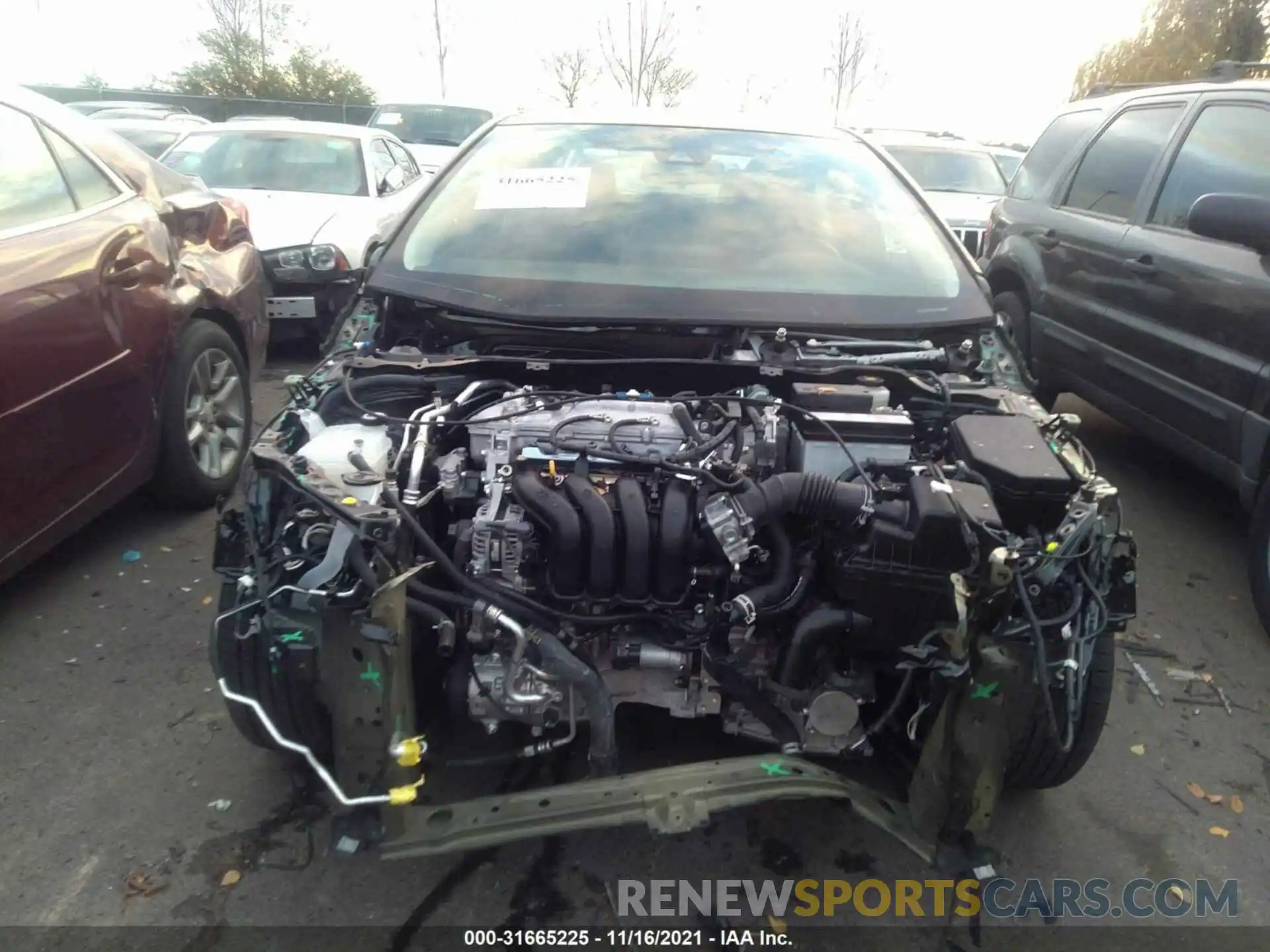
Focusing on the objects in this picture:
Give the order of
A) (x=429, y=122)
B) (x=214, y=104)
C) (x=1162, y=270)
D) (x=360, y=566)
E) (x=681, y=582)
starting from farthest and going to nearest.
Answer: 1. (x=214, y=104)
2. (x=429, y=122)
3. (x=1162, y=270)
4. (x=681, y=582)
5. (x=360, y=566)

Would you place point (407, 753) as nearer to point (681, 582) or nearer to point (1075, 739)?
point (681, 582)

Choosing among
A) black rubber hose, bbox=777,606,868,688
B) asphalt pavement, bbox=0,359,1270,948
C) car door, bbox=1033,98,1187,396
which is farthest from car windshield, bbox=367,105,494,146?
black rubber hose, bbox=777,606,868,688

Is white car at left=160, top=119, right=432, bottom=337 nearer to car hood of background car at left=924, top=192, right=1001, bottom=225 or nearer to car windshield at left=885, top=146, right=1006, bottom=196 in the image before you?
car hood of background car at left=924, top=192, right=1001, bottom=225

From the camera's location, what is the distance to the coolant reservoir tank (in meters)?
2.03

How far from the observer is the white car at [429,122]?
1171cm

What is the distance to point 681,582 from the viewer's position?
2.09 metres

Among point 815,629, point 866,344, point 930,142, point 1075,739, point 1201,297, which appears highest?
point 930,142

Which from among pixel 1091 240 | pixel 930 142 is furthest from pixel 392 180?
pixel 930 142

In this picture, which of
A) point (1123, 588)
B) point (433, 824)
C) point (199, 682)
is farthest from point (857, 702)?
point (199, 682)

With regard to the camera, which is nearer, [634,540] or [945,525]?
[945,525]

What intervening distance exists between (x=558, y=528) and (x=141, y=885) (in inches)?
53.1

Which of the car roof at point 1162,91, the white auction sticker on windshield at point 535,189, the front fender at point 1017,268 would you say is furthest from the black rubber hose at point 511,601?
the front fender at point 1017,268

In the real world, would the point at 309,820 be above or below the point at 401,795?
below

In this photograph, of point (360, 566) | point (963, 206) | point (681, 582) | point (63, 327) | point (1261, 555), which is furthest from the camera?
point (963, 206)
